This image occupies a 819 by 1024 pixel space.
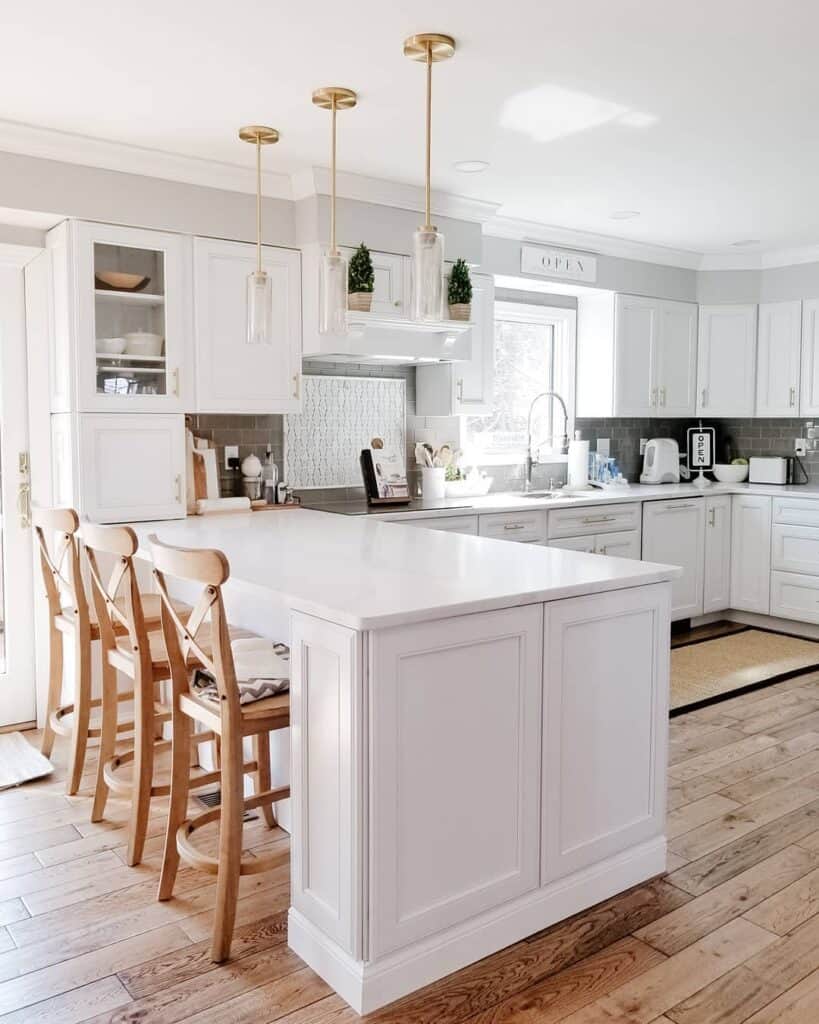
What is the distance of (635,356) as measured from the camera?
584cm

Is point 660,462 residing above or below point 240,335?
below

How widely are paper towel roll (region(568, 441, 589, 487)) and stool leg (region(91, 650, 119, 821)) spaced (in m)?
3.44

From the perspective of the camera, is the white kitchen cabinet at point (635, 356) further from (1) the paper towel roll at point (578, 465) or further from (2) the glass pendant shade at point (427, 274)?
(2) the glass pendant shade at point (427, 274)

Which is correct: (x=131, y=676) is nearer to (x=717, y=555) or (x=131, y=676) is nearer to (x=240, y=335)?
(x=240, y=335)

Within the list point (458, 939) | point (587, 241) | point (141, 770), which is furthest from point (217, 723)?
point (587, 241)

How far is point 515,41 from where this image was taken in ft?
8.86

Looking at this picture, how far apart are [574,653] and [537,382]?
3.77m

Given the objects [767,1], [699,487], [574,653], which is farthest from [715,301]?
[574,653]

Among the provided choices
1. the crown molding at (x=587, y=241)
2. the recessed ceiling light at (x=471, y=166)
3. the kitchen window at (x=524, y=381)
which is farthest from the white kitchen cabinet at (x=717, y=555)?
the recessed ceiling light at (x=471, y=166)

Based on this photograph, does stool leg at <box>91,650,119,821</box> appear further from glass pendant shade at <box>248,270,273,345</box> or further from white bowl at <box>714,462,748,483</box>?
white bowl at <box>714,462,748,483</box>

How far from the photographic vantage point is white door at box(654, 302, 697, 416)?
5980mm

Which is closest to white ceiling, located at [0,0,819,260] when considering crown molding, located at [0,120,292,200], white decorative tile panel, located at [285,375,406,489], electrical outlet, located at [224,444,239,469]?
crown molding, located at [0,120,292,200]

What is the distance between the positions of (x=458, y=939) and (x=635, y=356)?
14.4 ft

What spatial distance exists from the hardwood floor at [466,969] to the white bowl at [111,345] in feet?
5.83
